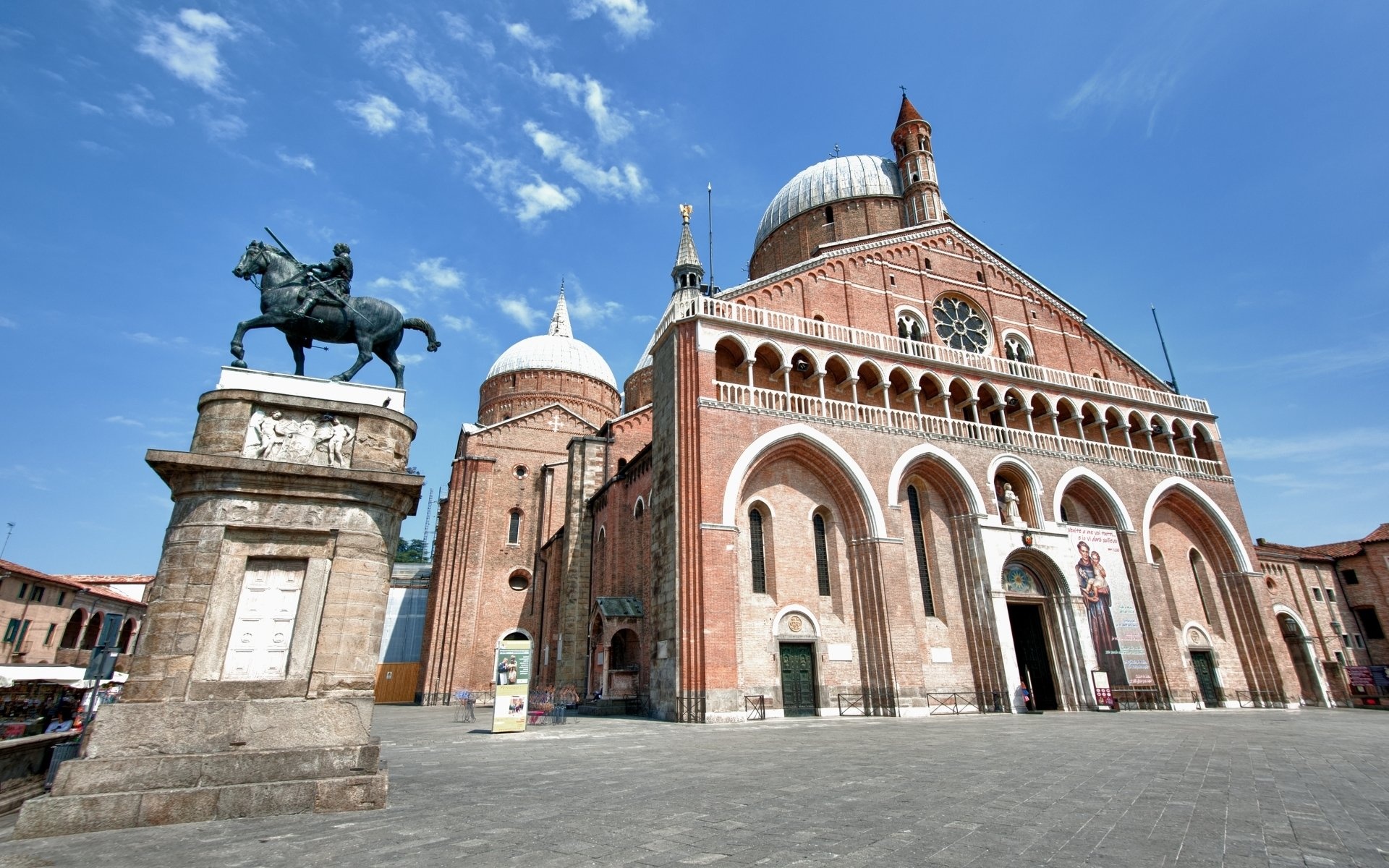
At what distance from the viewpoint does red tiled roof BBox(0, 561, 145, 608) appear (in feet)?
89.8

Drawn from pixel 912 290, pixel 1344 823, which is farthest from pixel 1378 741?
pixel 912 290

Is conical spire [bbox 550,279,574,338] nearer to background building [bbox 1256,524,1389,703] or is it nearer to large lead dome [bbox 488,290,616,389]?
large lead dome [bbox 488,290,616,389]

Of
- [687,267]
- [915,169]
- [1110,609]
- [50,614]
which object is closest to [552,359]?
[687,267]

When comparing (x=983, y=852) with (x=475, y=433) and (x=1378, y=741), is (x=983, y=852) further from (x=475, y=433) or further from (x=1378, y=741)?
(x=475, y=433)

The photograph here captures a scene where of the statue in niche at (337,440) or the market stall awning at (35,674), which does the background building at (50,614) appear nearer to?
the market stall awning at (35,674)

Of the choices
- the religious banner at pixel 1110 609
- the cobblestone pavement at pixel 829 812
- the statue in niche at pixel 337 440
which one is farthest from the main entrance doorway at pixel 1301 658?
the statue in niche at pixel 337 440

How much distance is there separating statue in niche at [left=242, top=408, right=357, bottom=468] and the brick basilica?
10.6 metres

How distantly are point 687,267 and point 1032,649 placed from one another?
21543mm

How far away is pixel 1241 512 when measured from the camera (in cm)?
2494

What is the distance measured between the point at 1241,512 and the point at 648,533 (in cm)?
2292

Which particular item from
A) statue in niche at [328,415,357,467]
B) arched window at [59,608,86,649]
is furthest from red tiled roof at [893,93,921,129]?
arched window at [59,608,86,649]

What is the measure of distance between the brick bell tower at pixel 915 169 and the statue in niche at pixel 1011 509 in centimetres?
1404

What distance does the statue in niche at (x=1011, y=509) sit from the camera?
805 inches

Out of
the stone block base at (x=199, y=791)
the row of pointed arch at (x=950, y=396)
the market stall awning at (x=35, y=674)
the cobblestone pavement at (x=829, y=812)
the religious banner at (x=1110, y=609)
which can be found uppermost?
the row of pointed arch at (x=950, y=396)
